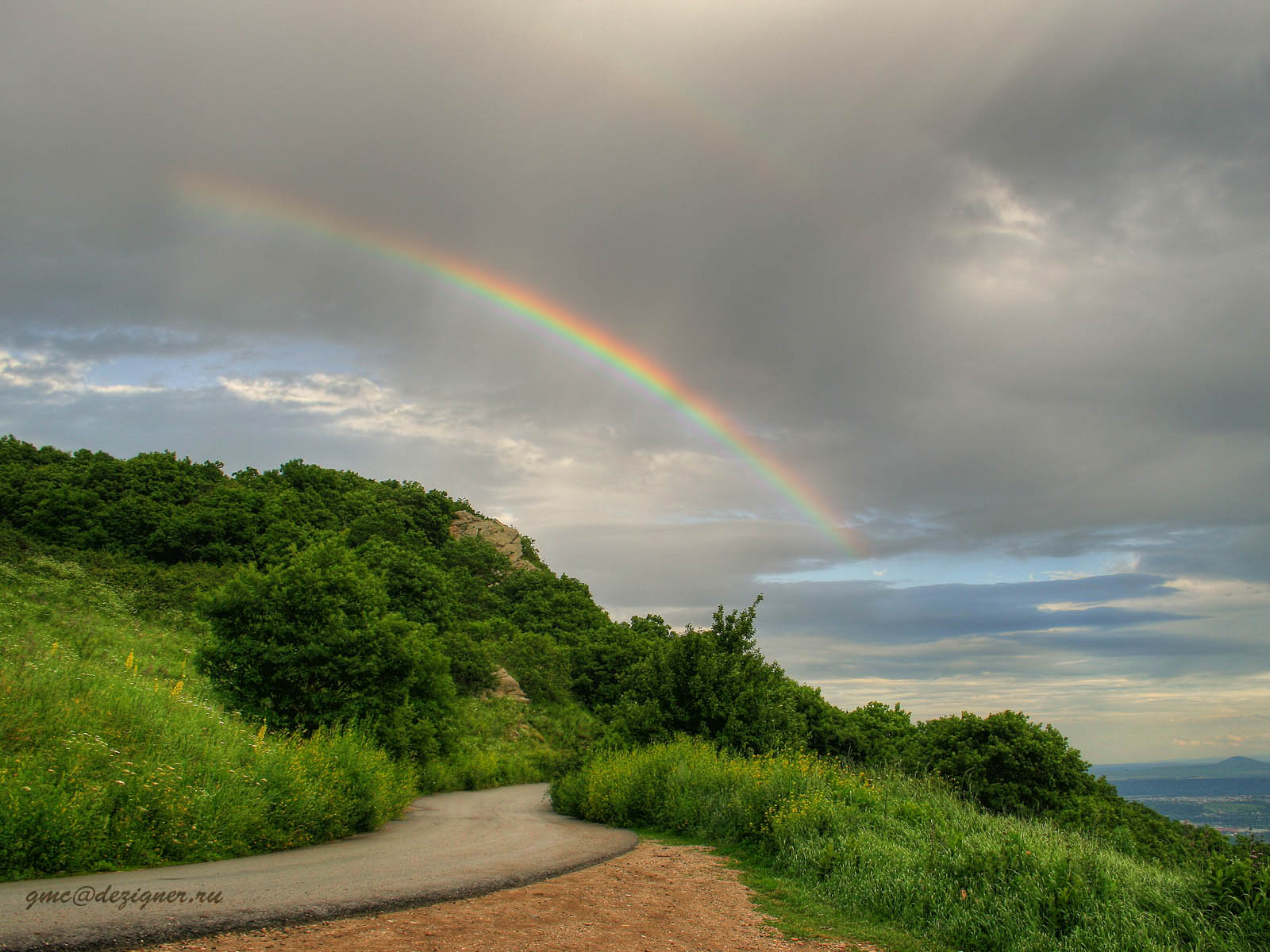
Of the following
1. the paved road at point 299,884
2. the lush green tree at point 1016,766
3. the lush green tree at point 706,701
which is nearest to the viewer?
the paved road at point 299,884

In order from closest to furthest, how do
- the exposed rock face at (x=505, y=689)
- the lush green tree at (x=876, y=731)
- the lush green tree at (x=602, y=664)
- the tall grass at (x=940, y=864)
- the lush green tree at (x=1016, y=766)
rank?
the tall grass at (x=940, y=864), the lush green tree at (x=1016, y=766), the lush green tree at (x=876, y=731), the exposed rock face at (x=505, y=689), the lush green tree at (x=602, y=664)

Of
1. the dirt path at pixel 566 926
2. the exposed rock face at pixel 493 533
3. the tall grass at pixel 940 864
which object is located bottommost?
the dirt path at pixel 566 926

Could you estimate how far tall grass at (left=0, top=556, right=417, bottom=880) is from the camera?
36.1 ft

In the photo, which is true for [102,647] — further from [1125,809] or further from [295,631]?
[1125,809]

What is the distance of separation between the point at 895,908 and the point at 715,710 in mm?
17481

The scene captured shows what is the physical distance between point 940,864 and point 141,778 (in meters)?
12.7

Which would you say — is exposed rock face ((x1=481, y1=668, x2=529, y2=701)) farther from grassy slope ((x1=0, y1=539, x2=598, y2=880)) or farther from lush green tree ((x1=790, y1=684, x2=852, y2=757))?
grassy slope ((x1=0, y1=539, x2=598, y2=880))

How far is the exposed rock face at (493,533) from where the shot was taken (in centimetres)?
12356

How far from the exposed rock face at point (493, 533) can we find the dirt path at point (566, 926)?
110422 millimetres

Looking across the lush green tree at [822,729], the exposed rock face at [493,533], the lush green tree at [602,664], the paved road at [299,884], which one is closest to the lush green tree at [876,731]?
the lush green tree at [822,729]

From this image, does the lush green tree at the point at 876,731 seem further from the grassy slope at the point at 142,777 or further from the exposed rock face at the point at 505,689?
the grassy slope at the point at 142,777

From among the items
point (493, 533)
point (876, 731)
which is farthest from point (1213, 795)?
point (493, 533)

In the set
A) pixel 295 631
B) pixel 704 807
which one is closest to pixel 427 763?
pixel 295 631

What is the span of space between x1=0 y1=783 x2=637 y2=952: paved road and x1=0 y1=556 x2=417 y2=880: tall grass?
54 cm
